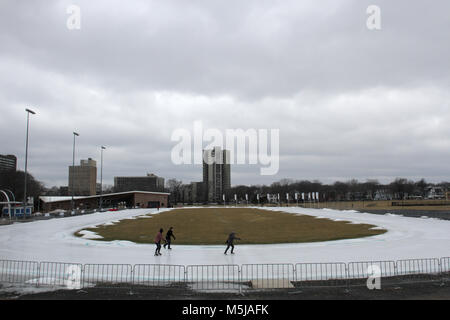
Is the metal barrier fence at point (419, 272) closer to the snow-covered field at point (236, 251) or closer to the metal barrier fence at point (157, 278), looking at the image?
the snow-covered field at point (236, 251)

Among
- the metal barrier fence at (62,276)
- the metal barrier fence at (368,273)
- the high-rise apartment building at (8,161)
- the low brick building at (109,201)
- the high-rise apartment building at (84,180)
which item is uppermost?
the high-rise apartment building at (8,161)

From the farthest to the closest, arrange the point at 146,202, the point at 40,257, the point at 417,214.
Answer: the point at 146,202 < the point at 417,214 < the point at 40,257

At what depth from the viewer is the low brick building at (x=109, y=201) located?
378 ft

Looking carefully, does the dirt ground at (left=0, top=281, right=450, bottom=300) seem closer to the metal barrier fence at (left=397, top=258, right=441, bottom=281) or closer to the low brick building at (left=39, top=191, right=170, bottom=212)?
the metal barrier fence at (left=397, top=258, right=441, bottom=281)

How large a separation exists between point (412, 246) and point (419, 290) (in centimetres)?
1311

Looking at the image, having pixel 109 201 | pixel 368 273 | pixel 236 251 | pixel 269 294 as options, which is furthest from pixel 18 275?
pixel 109 201

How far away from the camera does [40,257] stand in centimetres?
2123

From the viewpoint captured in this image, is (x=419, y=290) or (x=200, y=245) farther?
(x=200, y=245)

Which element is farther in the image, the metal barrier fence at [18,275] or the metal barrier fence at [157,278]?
the metal barrier fence at [18,275]

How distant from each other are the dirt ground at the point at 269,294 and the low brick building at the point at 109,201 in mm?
101722

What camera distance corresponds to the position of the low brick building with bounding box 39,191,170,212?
11514 centimetres

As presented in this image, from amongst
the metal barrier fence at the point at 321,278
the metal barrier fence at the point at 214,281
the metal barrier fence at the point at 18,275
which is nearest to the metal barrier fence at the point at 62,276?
the metal barrier fence at the point at 18,275
